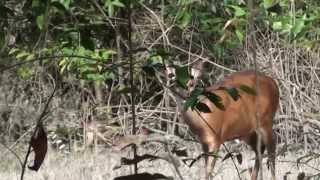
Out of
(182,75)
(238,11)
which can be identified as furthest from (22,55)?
(182,75)

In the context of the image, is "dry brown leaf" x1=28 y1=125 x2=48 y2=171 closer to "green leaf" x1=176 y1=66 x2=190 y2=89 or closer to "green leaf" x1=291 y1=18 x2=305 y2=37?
"green leaf" x1=176 y1=66 x2=190 y2=89

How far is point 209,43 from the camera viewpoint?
9.70 meters

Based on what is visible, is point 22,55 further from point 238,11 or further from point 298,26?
point 298,26

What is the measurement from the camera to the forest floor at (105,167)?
657 centimetres

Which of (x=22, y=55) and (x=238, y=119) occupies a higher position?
(x=22, y=55)

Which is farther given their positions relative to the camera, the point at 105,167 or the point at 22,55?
the point at 22,55

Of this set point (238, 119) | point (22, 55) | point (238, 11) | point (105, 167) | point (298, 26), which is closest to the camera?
point (298, 26)

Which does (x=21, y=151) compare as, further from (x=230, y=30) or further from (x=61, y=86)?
(x=230, y=30)

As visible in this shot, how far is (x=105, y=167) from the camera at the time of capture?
769cm

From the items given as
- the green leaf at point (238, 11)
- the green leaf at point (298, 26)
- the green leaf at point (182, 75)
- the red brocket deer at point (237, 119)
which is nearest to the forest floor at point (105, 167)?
the red brocket deer at point (237, 119)

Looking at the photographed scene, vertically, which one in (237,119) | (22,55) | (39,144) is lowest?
(237,119)

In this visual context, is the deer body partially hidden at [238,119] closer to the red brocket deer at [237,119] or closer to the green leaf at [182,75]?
the red brocket deer at [237,119]

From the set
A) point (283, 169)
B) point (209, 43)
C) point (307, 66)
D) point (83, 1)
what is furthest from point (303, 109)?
point (83, 1)

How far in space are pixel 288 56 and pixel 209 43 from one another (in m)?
0.96
